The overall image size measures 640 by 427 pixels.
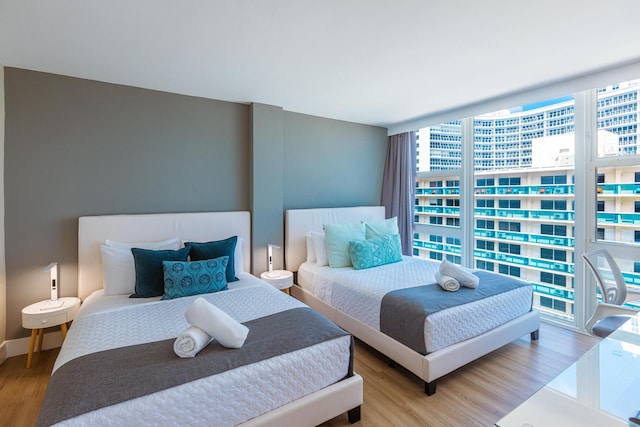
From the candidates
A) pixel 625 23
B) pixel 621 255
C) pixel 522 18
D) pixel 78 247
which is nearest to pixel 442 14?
pixel 522 18

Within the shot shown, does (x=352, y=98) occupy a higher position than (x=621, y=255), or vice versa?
(x=352, y=98)

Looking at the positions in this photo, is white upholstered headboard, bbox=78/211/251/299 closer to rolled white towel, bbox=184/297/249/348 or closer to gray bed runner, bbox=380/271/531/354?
rolled white towel, bbox=184/297/249/348

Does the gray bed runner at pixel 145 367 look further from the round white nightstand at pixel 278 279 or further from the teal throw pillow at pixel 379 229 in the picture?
the teal throw pillow at pixel 379 229

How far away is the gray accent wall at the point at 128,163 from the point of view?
246cm

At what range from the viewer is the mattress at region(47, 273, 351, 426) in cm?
121

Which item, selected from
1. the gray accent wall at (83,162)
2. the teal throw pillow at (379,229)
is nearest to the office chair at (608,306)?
the teal throw pillow at (379,229)

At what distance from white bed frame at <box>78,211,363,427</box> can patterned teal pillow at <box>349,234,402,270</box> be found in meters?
1.22

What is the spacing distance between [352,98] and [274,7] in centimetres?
168

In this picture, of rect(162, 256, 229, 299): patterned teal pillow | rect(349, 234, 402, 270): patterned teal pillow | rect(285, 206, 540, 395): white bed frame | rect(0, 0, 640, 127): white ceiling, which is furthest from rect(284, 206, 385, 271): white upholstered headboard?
rect(0, 0, 640, 127): white ceiling

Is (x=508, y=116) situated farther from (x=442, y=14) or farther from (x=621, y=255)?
(x=442, y=14)

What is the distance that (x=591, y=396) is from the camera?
3.30ft

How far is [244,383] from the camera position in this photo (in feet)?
4.57

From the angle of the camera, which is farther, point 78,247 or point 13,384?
point 78,247

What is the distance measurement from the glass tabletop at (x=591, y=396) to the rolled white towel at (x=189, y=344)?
51.7 inches
